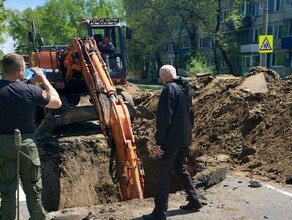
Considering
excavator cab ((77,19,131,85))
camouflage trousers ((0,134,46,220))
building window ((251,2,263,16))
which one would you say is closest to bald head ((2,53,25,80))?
camouflage trousers ((0,134,46,220))

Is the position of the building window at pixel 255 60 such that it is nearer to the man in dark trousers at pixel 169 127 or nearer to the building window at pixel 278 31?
the building window at pixel 278 31

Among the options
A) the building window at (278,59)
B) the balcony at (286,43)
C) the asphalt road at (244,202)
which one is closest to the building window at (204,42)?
the building window at (278,59)

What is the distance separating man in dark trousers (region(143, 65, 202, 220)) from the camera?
209 inches

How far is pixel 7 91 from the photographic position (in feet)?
14.7

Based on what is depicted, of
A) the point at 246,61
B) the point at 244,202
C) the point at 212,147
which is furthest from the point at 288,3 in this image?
the point at 244,202

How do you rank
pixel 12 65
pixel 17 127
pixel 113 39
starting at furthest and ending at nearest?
pixel 113 39
pixel 17 127
pixel 12 65

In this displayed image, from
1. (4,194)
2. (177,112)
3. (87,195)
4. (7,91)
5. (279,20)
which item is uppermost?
(279,20)

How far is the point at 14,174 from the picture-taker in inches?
184

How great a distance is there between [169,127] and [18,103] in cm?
198

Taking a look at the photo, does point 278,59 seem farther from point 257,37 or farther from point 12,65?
point 12,65

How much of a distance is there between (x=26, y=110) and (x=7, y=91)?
30 centimetres

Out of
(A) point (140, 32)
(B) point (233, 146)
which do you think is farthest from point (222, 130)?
(A) point (140, 32)

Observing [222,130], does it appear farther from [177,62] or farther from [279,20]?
[177,62]

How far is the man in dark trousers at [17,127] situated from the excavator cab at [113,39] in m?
7.82
